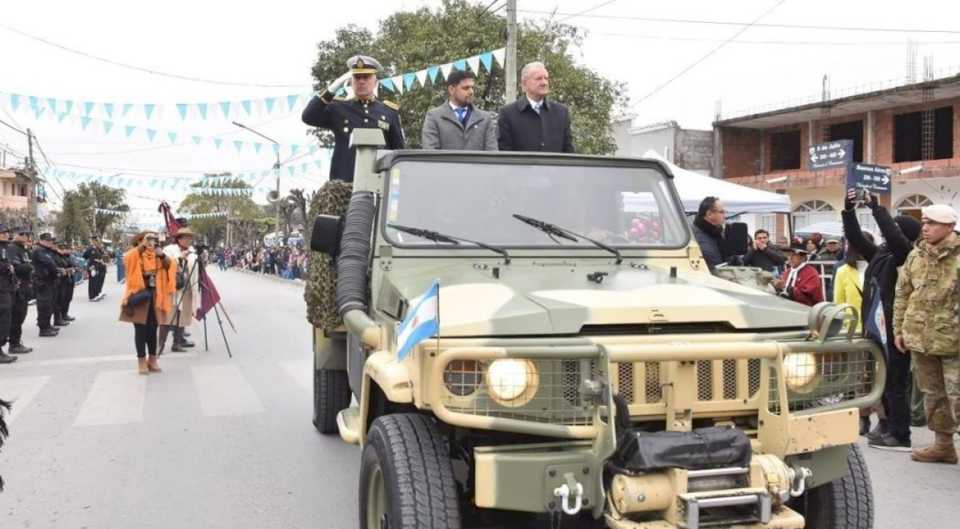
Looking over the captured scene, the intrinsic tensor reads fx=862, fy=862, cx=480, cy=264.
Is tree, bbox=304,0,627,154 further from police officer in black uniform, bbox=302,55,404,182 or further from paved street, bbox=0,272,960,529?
police officer in black uniform, bbox=302,55,404,182

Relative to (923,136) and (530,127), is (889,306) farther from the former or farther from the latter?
(923,136)

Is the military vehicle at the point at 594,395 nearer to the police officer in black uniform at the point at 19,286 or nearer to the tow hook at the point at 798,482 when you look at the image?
the tow hook at the point at 798,482

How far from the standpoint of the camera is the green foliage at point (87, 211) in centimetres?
5075

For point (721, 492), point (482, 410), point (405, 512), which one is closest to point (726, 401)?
point (721, 492)

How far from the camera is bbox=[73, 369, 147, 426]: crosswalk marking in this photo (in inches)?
284

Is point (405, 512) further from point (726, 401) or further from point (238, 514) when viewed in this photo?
point (238, 514)

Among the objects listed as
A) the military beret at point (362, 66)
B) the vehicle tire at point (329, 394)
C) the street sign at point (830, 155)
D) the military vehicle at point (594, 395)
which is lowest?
the vehicle tire at point (329, 394)

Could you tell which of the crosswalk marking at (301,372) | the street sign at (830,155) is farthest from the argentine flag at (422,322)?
the street sign at (830,155)

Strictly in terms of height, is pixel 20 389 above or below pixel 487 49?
below

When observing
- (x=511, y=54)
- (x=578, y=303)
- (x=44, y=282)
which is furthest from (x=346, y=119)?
(x=511, y=54)

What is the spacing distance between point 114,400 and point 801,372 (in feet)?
22.1

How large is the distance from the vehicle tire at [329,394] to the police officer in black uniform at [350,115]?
135cm

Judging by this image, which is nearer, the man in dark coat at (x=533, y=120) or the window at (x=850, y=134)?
the man in dark coat at (x=533, y=120)

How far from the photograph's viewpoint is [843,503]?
3426 mm
